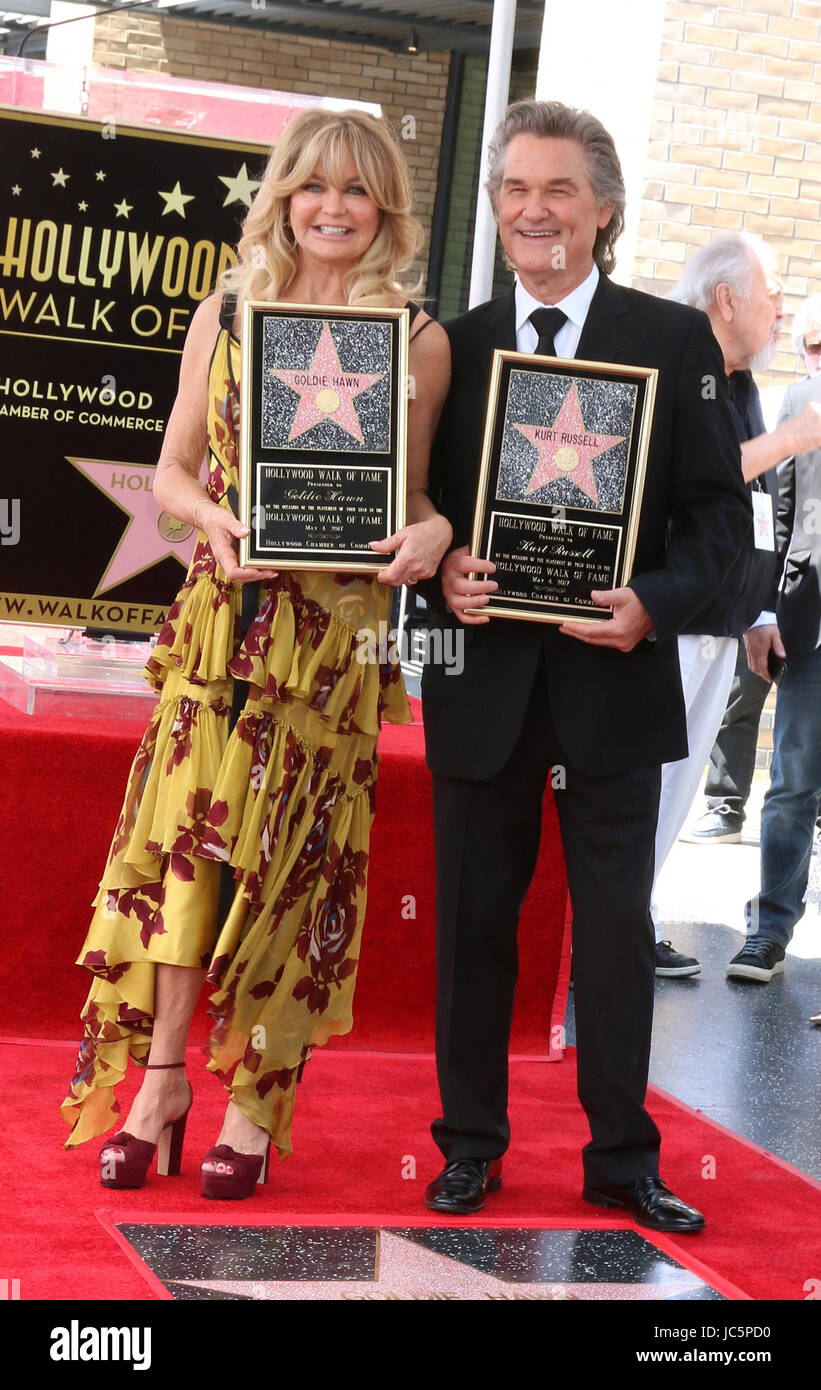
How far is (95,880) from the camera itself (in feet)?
11.6

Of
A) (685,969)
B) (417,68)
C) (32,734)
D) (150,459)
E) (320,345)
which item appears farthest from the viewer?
(417,68)

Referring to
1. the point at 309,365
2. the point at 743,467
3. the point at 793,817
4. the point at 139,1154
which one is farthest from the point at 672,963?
the point at 309,365

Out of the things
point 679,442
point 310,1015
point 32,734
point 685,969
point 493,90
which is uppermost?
point 493,90

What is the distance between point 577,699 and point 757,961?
2303 mm

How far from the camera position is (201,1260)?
2465 millimetres

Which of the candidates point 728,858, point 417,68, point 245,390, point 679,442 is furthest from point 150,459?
point 417,68

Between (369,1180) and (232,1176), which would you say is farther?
(369,1180)

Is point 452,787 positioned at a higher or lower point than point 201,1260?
higher

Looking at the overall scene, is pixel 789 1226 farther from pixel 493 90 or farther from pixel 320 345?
pixel 493 90

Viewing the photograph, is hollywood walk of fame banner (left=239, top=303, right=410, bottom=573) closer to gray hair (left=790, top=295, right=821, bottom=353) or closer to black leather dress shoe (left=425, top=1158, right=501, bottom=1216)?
black leather dress shoe (left=425, top=1158, right=501, bottom=1216)

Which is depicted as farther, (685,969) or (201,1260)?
(685,969)

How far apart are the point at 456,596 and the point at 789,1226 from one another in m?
1.26

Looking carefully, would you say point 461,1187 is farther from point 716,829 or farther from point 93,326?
point 716,829

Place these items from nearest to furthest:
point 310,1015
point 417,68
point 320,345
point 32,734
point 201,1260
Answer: point 201,1260 → point 320,345 → point 310,1015 → point 32,734 → point 417,68
